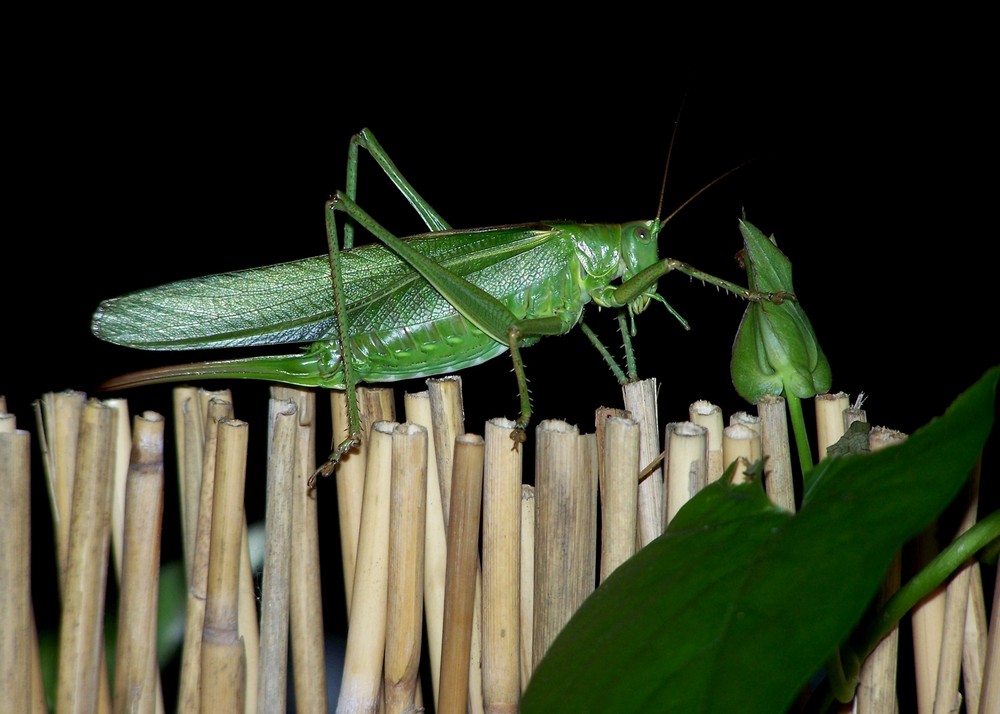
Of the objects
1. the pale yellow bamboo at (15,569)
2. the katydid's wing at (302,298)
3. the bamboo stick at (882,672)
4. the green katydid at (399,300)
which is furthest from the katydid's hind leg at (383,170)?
the bamboo stick at (882,672)

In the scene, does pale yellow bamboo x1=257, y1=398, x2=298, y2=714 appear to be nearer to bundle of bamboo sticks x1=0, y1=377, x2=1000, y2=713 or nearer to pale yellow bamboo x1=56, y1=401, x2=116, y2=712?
bundle of bamboo sticks x1=0, y1=377, x2=1000, y2=713

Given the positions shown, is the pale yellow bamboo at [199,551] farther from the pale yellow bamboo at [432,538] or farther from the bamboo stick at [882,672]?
the bamboo stick at [882,672]

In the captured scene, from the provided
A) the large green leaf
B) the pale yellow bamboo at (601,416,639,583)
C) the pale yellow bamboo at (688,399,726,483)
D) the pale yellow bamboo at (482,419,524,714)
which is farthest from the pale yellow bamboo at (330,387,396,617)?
the large green leaf

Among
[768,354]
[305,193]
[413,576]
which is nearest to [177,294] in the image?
[413,576]

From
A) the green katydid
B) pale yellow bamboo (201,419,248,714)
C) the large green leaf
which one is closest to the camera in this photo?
the large green leaf

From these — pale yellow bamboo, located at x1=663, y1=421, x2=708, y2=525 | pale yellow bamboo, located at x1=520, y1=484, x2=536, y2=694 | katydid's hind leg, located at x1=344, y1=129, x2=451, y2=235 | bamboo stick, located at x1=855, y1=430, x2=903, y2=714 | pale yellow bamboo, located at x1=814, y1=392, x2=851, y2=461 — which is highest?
katydid's hind leg, located at x1=344, y1=129, x2=451, y2=235

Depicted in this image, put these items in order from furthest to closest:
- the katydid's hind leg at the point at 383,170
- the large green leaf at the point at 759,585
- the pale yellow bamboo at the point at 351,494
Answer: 1. the katydid's hind leg at the point at 383,170
2. the pale yellow bamboo at the point at 351,494
3. the large green leaf at the point at 759,585

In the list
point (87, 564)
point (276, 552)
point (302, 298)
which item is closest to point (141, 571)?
point (87, 564)
